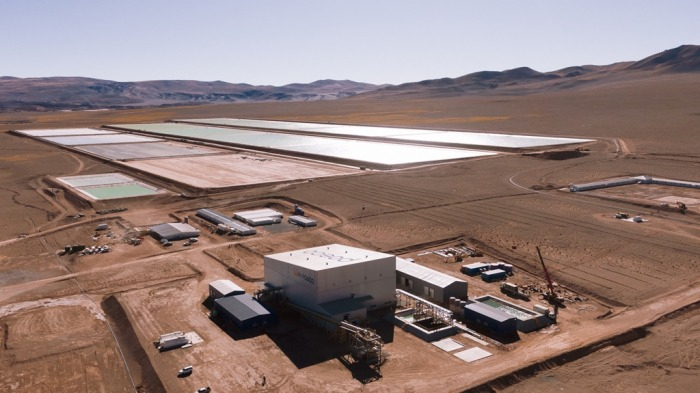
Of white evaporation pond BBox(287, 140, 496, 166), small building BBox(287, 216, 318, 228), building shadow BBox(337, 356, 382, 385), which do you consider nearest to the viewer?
building shadow BBox(337, 356, 382, 385)

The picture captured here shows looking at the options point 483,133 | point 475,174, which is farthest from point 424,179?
point 483,133

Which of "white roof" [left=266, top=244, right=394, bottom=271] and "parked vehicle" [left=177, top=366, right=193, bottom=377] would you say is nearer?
"parked vehicle" [left=177, top=366, right=193, bottom=377]

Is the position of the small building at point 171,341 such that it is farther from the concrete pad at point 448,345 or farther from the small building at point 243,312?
the concrete pad at point 448,345

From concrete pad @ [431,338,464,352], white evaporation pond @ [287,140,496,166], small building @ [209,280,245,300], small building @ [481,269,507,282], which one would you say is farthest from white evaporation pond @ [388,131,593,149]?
Answer: concrete pad @ [431,338,464,352]

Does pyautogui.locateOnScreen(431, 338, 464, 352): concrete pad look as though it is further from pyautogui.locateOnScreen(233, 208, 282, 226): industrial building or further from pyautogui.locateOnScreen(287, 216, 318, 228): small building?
pyautogui.locateOnScreen(233, 208, 282, 226): industrial building

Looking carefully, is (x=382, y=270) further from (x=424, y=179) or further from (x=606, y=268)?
(x=424, y=179)

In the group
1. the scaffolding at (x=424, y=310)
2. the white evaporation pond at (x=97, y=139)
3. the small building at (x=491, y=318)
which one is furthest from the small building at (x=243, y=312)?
the white evaporation pond at (x=97, y=139)
